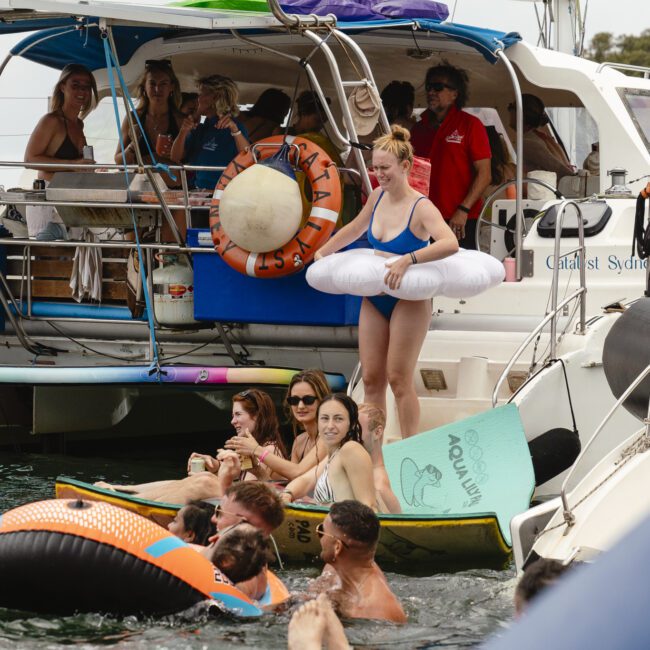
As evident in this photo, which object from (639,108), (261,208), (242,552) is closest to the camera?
(242,552)

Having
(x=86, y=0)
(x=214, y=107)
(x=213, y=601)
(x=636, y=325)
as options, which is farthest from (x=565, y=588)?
(x=214, y=107)

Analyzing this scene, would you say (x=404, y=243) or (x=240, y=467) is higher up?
(x=404, y=243)

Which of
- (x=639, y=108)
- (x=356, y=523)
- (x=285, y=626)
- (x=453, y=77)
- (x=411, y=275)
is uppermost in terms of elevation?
(x=453, y=77)

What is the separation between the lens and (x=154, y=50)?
1016 centimetres

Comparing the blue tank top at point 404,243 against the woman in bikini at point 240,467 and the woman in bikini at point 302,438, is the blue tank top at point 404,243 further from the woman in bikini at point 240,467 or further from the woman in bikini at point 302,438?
the woman in bikini at point 240,467

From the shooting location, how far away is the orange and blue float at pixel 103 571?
448 cm

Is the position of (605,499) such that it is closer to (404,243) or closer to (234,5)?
(404,243)

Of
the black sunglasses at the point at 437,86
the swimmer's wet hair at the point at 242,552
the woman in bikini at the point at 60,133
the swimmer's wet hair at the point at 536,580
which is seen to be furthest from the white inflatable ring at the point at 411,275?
the swimmer's wet hair at the point at 536,580

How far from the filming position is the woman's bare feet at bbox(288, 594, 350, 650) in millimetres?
3432

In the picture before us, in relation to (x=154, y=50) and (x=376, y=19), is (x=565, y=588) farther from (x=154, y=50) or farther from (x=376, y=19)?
(x=154, y=50)

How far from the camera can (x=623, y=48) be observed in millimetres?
53250

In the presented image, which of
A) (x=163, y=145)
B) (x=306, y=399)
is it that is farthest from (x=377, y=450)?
(x=163, y=145)

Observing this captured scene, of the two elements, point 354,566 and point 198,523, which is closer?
point 354,566

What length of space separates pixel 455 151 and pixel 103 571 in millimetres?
5275
